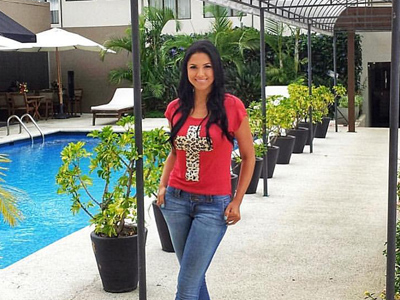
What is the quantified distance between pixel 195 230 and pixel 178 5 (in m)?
20.1

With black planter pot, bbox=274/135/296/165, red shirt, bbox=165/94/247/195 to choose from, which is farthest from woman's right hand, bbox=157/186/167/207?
black planter pot, bbox=274/135/296/165

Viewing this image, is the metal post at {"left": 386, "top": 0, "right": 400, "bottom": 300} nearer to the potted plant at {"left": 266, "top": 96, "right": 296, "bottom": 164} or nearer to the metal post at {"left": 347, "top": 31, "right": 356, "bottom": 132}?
the potted plant at {"left": 266, "top": 96, "right": 296, "bottom": 164}

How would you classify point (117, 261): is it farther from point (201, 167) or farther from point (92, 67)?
point (92, 67)

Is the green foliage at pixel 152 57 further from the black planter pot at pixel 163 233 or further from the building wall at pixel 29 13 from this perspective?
the black planter pot at pixel 163 233

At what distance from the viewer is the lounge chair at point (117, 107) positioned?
18.3 meters

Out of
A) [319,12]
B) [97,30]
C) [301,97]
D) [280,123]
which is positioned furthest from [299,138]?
[97,30]

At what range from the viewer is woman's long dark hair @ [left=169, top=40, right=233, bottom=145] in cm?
355

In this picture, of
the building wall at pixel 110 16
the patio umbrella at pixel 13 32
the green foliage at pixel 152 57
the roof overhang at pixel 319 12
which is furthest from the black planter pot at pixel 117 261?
the building wall at pixel 110 16

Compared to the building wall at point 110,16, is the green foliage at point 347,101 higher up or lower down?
lower down

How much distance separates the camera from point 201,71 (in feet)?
11.8

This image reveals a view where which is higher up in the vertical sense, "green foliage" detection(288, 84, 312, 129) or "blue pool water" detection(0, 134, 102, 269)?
"green foliage" detection(288, 84, 312, 129)

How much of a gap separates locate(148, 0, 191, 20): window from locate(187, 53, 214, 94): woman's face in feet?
63.2

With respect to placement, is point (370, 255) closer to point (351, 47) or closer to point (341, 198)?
point (341, 198)

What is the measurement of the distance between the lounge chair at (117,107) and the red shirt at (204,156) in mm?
14688
